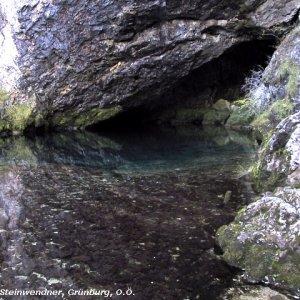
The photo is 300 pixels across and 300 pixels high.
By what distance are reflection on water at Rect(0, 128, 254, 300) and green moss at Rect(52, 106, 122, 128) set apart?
8.67 meters

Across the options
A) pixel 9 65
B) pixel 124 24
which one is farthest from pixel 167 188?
pixel 9 65

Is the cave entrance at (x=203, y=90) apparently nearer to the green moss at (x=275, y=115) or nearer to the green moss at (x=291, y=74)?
the green moss at (x=291, y=74)

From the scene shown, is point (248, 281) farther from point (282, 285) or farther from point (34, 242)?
point (34, 242)

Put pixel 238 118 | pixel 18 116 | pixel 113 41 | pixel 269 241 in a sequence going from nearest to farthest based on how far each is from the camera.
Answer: pixel 269 241
pixel 113 41
pixel 18 116
pixel 238 118

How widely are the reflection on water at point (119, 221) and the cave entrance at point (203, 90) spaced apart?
12.9 meters

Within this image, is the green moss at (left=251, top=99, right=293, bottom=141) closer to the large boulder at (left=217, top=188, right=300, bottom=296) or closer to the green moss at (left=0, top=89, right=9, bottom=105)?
the large boulder at (left=217, top=188, right=300, bottom=296)

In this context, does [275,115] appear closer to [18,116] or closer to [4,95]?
[18,116]

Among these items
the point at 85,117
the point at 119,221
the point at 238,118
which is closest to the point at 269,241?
the point at 119,221

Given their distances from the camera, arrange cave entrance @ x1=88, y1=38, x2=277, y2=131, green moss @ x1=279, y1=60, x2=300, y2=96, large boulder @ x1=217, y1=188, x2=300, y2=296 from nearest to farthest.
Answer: large boulder @ x1=217, y1=188, x2=300, y2=296, green moss @ x1=279, y1=60, x2=300, y2=96, cave entrance @ x1=88, y1=38, x2=277, y2=131

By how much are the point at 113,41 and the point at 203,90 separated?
1052 centimetres

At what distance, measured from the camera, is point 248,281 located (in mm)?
5352

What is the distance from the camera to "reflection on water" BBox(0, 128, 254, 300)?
5477 millimetres

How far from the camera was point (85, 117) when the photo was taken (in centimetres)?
2358

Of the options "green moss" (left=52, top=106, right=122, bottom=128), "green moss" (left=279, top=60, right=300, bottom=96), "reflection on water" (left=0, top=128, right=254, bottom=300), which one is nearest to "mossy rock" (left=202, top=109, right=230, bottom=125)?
"green moss" (left=52, top=106, right=122, bottom=128)
